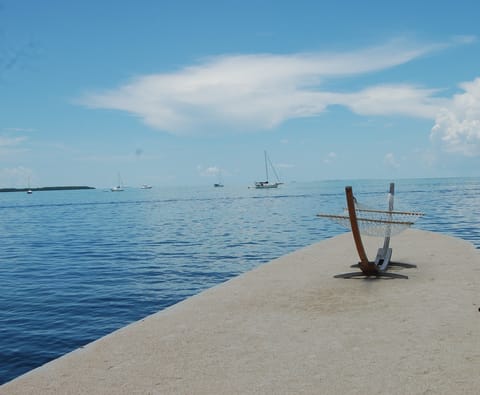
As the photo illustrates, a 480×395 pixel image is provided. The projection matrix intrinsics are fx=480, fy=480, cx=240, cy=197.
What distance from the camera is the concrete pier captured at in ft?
18.4

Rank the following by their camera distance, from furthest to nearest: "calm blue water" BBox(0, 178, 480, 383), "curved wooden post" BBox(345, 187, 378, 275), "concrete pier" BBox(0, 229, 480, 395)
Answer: "curved wooden post" BBox(345, 187, 378, 275) < "calm blue water" BBox(0, 178, 480, 383) < "concrete pier" BBox(0, 229, 480, 395)

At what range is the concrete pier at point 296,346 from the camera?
562 cm

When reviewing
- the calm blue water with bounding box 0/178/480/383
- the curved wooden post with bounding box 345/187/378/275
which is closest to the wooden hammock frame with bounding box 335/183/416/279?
the curved wooden post with bounding box 345/187/378/275

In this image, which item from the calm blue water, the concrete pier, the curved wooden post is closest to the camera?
the concrete pier

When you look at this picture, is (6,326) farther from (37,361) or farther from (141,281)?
(141,281)

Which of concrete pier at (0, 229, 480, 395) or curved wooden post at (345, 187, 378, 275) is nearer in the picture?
concrete pier at (0, 229, 480, 395)

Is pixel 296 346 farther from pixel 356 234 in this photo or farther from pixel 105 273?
pixel 105 273

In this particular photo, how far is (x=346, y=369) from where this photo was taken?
5961mm

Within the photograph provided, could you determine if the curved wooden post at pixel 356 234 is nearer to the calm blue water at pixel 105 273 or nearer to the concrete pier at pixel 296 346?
the concrete pier at pixel 296 346

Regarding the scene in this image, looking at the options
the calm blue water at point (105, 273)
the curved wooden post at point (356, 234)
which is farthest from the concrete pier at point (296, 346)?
the calm blue water at point (105, 273)

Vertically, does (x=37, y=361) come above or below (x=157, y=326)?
below

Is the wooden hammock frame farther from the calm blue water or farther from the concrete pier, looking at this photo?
the calm blue water

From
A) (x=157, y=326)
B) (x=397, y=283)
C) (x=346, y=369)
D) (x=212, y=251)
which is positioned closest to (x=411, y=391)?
(x=346, y=369)

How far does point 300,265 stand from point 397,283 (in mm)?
3928
